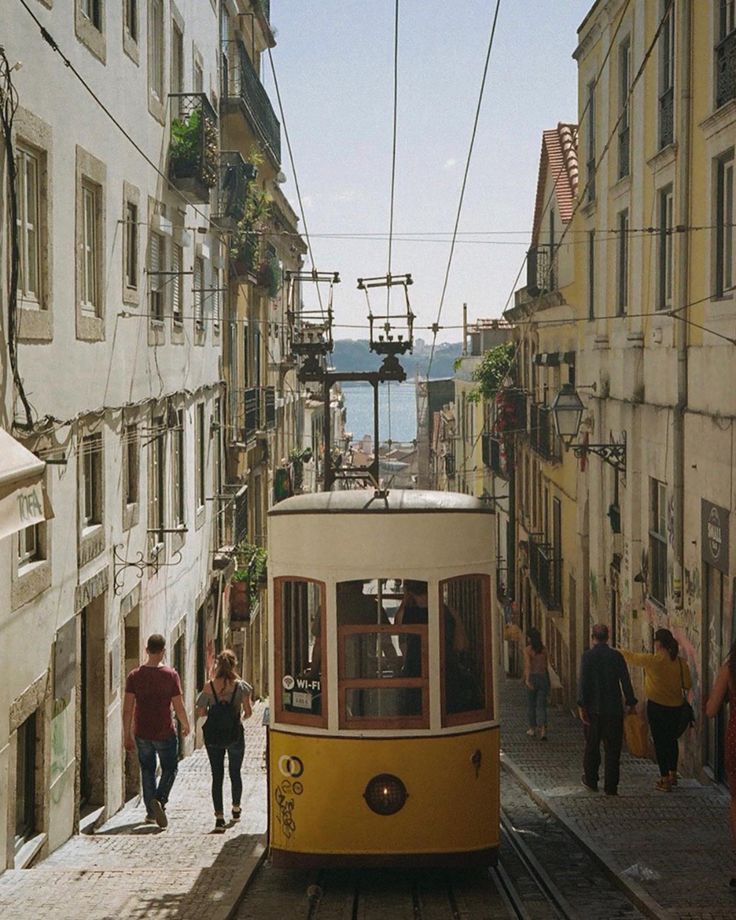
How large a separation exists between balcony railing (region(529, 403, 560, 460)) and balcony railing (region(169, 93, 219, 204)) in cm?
1064

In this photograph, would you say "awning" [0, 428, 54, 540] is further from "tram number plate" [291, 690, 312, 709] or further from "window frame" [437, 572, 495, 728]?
"window frame" [437, 572, 495, 728]

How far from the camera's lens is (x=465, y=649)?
9047 millimetres

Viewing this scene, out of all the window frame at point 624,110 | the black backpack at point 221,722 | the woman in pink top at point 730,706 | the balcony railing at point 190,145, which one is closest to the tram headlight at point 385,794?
the woman in pink top at point 730,706

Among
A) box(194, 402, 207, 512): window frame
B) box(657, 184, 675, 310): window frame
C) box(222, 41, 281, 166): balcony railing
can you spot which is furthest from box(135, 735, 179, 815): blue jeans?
box(222, 41, 281, 166): balcony railing

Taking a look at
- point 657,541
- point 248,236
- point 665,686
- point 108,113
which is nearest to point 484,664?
point 665,686

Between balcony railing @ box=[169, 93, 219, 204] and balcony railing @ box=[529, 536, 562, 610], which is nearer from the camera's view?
balcony railing @ box=[169, 93, 219, 204]

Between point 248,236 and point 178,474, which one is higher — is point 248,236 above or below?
above

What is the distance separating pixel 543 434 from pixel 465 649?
19.9 meters

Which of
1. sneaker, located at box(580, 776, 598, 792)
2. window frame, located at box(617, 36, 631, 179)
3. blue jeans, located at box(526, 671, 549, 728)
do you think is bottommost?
blue jeans, located at box(526, 671, 549, 728)

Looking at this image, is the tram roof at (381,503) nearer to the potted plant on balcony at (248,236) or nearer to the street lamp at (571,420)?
the street lamp at (571,420)

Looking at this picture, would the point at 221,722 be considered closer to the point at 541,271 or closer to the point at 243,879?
the point at 243,879

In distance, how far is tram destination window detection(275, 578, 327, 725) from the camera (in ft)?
29.5

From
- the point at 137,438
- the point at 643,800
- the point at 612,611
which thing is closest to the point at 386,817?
the point at 643,800

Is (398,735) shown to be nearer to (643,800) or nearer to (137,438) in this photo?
(643,800)
